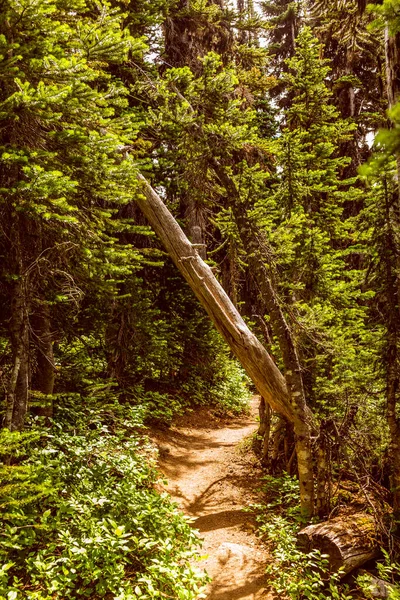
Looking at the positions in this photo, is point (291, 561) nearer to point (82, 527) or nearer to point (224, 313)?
point (82, 527)

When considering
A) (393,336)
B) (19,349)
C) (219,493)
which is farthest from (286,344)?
(19,349)

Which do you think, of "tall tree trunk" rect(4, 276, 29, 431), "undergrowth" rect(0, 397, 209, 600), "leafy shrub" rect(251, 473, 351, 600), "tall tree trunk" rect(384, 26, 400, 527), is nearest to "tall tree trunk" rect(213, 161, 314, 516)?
"leafy shrub" rect(251, 473, 351, 600)

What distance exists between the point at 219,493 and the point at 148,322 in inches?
176

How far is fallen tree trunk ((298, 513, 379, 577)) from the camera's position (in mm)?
5402

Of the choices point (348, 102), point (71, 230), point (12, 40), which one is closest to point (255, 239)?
point (71, 230)

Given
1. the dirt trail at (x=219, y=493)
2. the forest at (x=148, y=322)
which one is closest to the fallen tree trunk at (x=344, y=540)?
the forest at (x=148, y=322)

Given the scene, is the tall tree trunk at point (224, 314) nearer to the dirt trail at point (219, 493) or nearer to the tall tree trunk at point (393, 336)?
the tall tree trunk at point (393, 336)

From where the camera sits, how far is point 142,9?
983 centimetres

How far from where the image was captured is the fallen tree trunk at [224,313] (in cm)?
779

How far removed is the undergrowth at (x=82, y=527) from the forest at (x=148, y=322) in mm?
34

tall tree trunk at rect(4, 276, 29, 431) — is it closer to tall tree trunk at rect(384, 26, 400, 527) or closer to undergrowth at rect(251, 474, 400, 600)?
undergrowth at rect(251, 474, 400, 600)

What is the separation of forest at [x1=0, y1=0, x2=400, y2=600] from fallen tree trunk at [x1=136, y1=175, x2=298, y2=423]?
40 mm

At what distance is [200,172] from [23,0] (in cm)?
438

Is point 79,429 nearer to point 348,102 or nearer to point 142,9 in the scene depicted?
point 142,9
